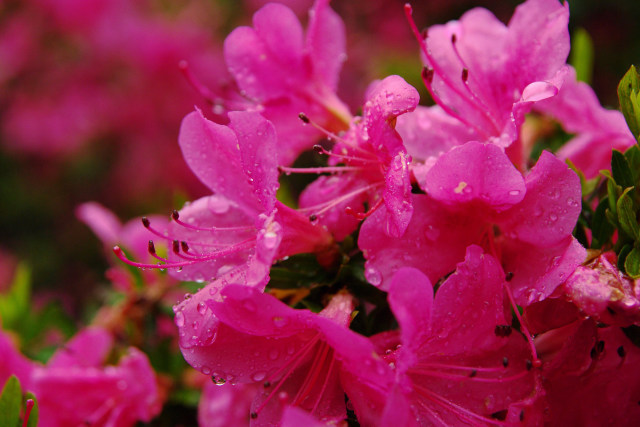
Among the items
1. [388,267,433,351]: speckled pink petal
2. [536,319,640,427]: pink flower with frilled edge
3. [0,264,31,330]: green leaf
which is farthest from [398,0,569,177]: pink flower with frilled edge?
[0,264,31,330]: green leaf

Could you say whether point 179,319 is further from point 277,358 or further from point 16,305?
point 16,305

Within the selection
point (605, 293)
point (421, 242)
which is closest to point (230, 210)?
point (421, 242)

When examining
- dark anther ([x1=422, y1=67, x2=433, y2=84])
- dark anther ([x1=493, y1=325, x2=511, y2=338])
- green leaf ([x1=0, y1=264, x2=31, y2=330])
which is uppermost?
dark anther ([x1=422, y1=67, x2=433, y2=84])

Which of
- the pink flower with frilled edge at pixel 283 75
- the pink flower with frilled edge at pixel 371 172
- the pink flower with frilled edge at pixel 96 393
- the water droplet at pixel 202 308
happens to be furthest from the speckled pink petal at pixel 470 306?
the pink flower with frilled edge at pixel 96 393

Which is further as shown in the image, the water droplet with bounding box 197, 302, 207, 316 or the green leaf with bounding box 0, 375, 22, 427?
the green leaf with bounding box 0, 375, 22, 427

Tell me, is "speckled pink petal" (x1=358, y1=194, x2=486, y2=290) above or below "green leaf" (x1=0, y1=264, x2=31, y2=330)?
above

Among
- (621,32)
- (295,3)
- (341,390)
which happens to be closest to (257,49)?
(341,390)

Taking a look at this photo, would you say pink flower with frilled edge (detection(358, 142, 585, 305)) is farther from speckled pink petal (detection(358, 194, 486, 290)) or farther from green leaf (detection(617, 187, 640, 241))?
green leaf (detection(617, 187, 640, 241))
